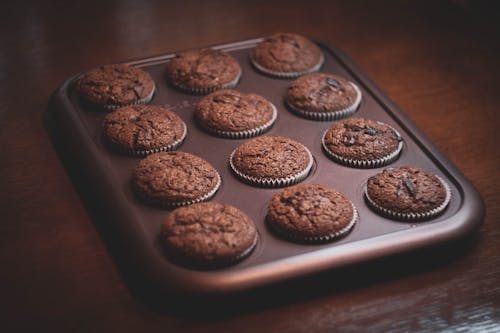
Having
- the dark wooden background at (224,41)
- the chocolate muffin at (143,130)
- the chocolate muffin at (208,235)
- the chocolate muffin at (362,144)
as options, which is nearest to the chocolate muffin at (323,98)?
the chocolate muffin at (362,144)

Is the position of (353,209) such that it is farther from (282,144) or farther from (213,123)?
(213,123)

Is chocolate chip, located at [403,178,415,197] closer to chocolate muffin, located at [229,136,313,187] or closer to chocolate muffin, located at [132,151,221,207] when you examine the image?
chocolate muffin, located at [229,136,313,187]

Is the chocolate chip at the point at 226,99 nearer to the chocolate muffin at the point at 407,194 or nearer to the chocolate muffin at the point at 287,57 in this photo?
the chocolate muffin at the point at 287,57

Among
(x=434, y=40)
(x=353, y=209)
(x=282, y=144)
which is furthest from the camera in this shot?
(x=434, y=40)

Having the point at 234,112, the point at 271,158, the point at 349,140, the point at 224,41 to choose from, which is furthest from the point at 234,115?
the point at 224,41

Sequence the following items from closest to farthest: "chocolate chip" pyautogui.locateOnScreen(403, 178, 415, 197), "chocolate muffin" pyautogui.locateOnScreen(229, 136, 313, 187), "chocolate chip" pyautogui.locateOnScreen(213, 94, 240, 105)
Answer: "chocolate chip" pyautogui.locateOnScreen(403, 178, 415, 197) < "chocolate muffin" pyautogui.locateOnScreen(229, 136, 313, 187) < "chocolate chip" pyautogui.locateOnScreen(213, 94, 240, 105)

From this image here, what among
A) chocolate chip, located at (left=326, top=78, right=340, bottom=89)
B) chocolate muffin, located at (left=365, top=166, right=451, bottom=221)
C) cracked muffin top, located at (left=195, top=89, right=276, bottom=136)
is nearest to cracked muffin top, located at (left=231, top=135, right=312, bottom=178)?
cracked muffin top, located at (left=195, top=89, right=276, bottom=136)

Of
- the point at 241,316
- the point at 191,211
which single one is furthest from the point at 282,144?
the point at 241,316
